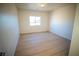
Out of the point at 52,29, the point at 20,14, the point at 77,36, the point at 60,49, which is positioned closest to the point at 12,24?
the point at 20,14

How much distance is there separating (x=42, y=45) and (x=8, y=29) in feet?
1.73

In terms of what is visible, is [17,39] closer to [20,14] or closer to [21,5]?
[20,14]

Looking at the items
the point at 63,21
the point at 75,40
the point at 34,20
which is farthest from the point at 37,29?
the point at 75,40

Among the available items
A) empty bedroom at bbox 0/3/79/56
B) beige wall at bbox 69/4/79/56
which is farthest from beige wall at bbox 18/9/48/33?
beige wall at bbox 69/4/79/56

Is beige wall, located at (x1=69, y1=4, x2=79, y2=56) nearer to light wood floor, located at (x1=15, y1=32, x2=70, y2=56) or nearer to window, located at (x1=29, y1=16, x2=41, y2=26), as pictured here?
light wood floor, located at (x1=15, y1=32, x2=70, y2=56)

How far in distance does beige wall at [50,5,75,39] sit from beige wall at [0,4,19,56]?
55cm

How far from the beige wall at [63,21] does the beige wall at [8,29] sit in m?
0.55

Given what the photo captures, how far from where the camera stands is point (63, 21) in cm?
118

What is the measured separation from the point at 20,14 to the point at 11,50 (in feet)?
1.68

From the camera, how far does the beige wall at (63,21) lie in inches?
43.4

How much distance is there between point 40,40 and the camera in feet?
4.04

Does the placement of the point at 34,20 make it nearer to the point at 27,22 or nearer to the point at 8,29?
the point at 27,22

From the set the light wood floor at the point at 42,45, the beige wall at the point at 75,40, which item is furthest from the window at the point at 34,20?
the beige wall at the point at 75,40

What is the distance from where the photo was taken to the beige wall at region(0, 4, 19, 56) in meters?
1.07
